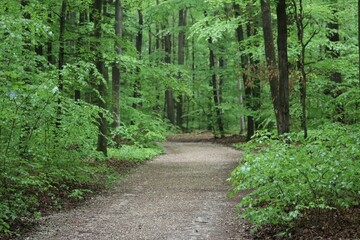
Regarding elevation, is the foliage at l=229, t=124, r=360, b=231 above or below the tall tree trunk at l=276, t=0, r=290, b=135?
below

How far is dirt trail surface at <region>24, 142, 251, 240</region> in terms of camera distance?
667cm

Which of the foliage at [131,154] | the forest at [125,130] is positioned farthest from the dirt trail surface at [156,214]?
the foliage at [131,154]

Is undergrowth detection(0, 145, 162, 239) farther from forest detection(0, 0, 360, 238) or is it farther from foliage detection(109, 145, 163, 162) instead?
foliage detection(109, 145, 163, 162)

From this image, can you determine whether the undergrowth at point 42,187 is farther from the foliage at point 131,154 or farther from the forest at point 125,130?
the foliage at point 131,154

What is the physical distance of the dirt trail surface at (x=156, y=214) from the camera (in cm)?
667

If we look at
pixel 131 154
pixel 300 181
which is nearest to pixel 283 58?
pixel 300 181

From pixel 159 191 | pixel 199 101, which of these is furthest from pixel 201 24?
pixel 199 101

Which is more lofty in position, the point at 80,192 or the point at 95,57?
the point at 95,57

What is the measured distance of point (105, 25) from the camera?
13.4 metres

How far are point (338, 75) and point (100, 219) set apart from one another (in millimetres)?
14990

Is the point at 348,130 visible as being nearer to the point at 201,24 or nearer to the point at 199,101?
the point at 201,24

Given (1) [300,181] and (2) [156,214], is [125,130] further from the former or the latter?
(1) [300,181]

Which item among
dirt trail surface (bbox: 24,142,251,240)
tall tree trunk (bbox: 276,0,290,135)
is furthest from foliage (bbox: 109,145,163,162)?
tall tree trunk (bbox: 276,0,290,135)

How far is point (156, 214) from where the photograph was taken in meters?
8.07
